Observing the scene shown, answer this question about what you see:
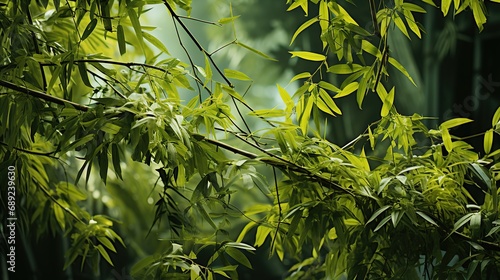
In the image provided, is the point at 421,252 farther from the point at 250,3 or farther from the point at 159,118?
the point at 250,3

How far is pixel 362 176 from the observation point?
45.1 inches

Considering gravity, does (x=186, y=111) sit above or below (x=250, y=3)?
below

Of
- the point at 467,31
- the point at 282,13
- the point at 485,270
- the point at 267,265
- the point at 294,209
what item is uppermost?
the point at 282,13

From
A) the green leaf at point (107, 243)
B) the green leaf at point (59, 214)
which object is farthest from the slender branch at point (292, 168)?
the green leaf at point (59, 214)

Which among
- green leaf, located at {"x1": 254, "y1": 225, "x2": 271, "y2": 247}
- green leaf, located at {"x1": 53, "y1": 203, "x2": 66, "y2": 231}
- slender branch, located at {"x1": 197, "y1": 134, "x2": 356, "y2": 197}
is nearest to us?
slender branch, located at {"x1": 197, "y1": 134, "x2": 356, "y2": 197}

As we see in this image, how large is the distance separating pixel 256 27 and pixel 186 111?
4.16 feet

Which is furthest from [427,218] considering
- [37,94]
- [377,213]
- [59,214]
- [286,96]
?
[59,214]

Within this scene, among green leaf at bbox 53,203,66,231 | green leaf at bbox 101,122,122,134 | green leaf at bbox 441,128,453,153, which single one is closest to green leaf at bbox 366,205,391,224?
green leaf at bbox 441,128,453,153

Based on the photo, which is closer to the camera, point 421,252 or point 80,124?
point 80,124

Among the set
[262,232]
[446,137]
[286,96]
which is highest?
[286,96]

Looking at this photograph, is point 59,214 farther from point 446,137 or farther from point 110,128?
point 446,137

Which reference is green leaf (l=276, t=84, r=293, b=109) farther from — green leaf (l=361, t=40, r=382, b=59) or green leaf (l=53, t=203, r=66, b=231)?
green leaf (l=53, t=203, r=66, b=231)

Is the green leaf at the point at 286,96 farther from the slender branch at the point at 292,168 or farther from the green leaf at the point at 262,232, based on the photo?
the green leaf at the point at 262,232

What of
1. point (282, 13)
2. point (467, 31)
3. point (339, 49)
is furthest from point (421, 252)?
point (282, 13)
